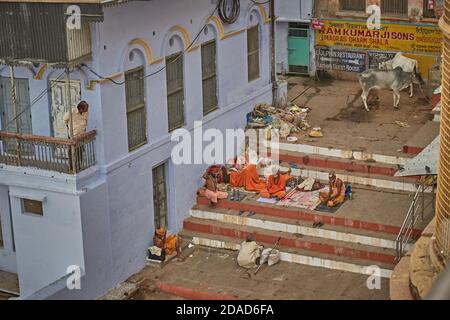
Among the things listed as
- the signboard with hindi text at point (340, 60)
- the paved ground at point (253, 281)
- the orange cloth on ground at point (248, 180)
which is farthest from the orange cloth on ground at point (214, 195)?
the signboard with hindi text at point (340, 60)

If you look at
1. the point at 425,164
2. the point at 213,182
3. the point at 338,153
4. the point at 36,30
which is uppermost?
the point at 36,30

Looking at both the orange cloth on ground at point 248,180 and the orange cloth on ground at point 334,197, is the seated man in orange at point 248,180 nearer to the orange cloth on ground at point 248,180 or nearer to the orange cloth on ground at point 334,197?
the orange cloth on ground at point 248,180

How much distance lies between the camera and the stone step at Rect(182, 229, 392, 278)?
744 inches

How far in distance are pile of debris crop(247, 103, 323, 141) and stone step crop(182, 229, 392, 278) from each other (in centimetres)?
370

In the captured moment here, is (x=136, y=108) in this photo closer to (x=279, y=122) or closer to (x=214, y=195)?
(x=214, y=195)

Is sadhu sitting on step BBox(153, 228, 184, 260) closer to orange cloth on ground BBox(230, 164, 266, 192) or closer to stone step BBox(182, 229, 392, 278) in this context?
stone step BBox(182, 229, 392, 278)

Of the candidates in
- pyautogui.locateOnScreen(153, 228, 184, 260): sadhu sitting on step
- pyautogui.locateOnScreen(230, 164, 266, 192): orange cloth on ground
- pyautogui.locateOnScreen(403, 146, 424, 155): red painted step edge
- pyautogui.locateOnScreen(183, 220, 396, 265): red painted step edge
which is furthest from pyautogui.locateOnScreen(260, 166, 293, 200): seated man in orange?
pyautogui.locateOnScreen(403, 146, 424, 155): red painted step edge

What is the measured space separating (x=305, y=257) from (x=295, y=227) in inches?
33.3

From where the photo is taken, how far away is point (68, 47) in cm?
1722

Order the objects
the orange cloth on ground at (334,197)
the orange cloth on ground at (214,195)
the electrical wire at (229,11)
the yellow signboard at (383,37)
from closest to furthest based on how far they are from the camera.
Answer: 1. the orange cloth on ground at (334,197)
2. the orange cloth on ground at (214,195)
3. the electrical wire at (229,11)
4. the yellow signboard at (383,37)

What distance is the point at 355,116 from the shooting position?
2481 centimetres

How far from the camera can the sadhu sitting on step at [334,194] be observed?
2056 cm

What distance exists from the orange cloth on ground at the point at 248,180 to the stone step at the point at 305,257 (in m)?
1.57

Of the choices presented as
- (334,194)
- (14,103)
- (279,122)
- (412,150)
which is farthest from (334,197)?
(14,103)
